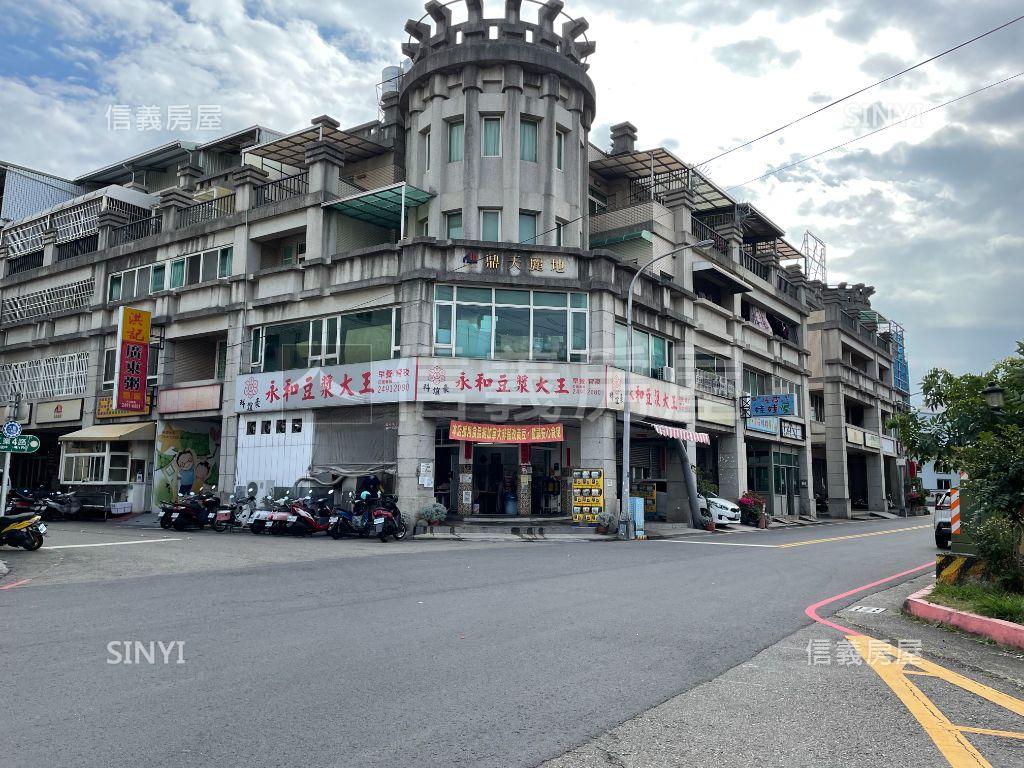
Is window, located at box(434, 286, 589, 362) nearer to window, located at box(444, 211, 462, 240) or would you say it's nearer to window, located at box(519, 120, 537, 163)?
window, located at box(444, 211, 462, 240)

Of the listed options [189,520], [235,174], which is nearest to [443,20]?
[235,174]

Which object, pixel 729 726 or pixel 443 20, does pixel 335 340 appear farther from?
pixel 729 726

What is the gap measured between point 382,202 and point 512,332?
6.80 m

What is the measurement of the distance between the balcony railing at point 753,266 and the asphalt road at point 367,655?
25.2 m

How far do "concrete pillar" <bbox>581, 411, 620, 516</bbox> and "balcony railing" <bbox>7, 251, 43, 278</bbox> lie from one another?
102 ft

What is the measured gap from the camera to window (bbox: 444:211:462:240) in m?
26.5

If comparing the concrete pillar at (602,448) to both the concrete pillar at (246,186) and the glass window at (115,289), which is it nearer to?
the concrete pillar at (246,186)

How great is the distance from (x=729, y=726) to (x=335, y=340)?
22321 mm

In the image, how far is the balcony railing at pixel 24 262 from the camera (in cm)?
3881

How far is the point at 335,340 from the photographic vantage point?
25.8 meters

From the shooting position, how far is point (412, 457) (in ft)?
76.4

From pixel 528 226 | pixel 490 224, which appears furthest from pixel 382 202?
pixel 528 226

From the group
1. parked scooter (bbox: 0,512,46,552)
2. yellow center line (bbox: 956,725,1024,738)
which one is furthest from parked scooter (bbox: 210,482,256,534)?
yellow center line (bbox: 956,725,1024,738)

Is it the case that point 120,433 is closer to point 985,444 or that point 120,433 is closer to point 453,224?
point 453,224
